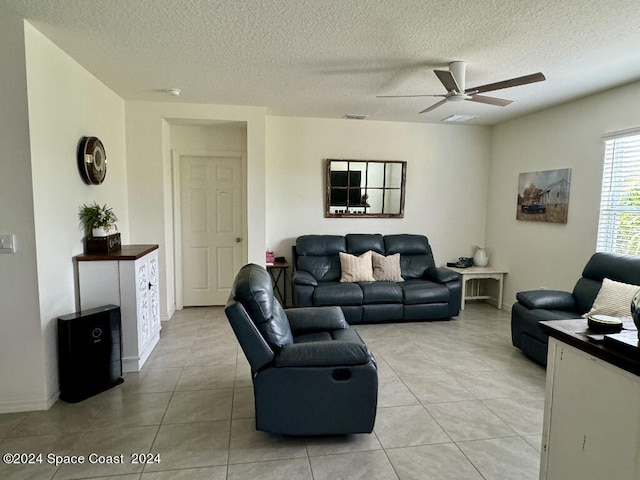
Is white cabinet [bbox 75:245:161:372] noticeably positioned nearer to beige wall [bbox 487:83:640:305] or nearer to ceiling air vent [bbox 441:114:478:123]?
ceiling air vent [bbox 441:114:478:123]

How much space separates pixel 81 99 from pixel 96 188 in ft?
2.51

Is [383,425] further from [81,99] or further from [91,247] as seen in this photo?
[81,99]

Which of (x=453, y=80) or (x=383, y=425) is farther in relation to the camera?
(x=453, y=80)

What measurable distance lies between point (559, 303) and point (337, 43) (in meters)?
3.04

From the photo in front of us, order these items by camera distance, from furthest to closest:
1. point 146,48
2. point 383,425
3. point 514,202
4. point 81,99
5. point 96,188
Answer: point 514,202 < point 96,188 < point 81,99 < point 146,48 < point 383,425

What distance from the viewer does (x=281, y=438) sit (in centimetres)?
222

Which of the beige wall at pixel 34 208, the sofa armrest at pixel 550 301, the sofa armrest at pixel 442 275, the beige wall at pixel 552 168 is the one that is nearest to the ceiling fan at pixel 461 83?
the beige wall at pixel 552 168

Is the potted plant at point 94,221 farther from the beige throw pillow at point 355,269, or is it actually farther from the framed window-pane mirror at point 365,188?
the framed window-pane mirror at point 365,188

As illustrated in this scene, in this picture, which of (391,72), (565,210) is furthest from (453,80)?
(565,210)

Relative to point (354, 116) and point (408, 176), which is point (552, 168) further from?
point (354, 116)

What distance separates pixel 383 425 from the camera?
2.36 metres

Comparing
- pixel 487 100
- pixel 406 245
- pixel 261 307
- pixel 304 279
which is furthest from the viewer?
pixel 406 245

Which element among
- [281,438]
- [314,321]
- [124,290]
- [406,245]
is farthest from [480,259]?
[124,290]

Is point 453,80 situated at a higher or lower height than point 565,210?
higher
